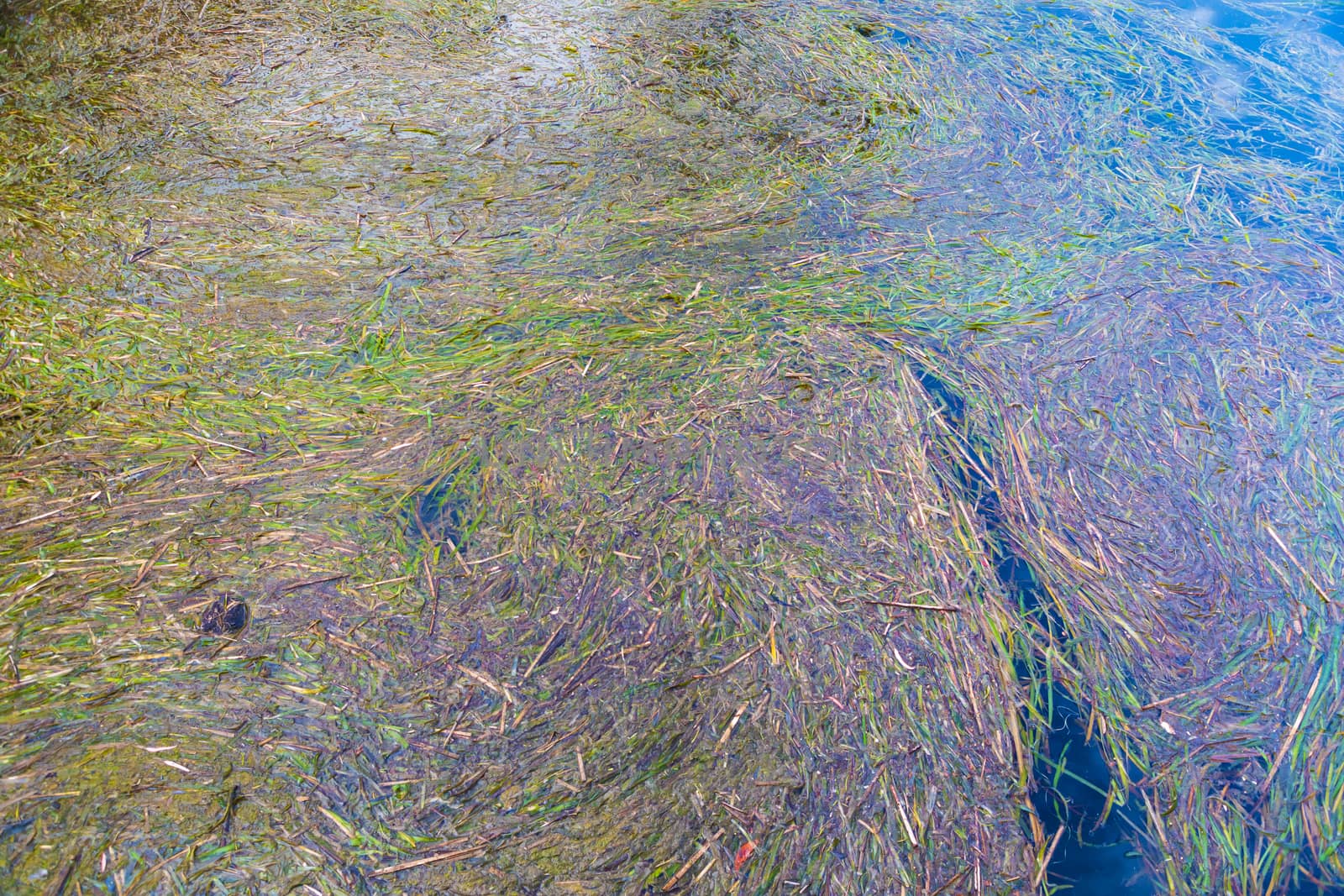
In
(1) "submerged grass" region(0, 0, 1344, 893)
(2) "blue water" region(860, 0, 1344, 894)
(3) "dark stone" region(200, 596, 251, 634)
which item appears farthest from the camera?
(2) "blue water" region(860, 0, 1344, 894)

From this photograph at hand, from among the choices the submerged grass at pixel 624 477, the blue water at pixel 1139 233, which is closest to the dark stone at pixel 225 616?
the submerged grass at pixel 624 477

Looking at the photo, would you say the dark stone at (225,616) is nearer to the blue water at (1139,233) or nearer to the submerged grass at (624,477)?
the submerged grass at (624,477)

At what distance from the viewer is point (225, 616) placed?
163cm

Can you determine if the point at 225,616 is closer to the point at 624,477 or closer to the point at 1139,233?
the point at 624,477

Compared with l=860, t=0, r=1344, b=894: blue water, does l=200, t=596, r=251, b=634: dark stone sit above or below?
below

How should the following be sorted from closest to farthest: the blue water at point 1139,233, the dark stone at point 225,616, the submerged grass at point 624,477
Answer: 1. the submerged grass at point 624,477
2. the dark stone at point 225,616
3. the blue water at point 1139,233

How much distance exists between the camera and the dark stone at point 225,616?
1616 millimetres

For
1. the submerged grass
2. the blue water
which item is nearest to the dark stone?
the submerged grass

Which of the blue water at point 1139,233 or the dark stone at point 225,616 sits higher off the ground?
the blue water at point 1139,233

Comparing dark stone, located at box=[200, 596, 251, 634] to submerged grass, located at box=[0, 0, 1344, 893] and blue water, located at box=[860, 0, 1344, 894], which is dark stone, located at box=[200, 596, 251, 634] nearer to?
submerged grass, located at box=[0, 0, 1344, 893]

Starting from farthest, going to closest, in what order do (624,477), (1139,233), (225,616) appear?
(1139,233) → (624,477) → (225,616)

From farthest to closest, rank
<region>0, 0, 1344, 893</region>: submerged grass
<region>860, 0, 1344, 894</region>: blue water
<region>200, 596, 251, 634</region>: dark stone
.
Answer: <region>860, 0, 1344, 894</region>: blue water
<region>200, 596, 251, 634</region>: dark stone
<region>0, 0, 1344, 893</region>: submerged grass

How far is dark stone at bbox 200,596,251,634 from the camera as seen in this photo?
1.62m

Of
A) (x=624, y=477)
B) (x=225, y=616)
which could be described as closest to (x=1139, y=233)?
(x=624, y=477)
